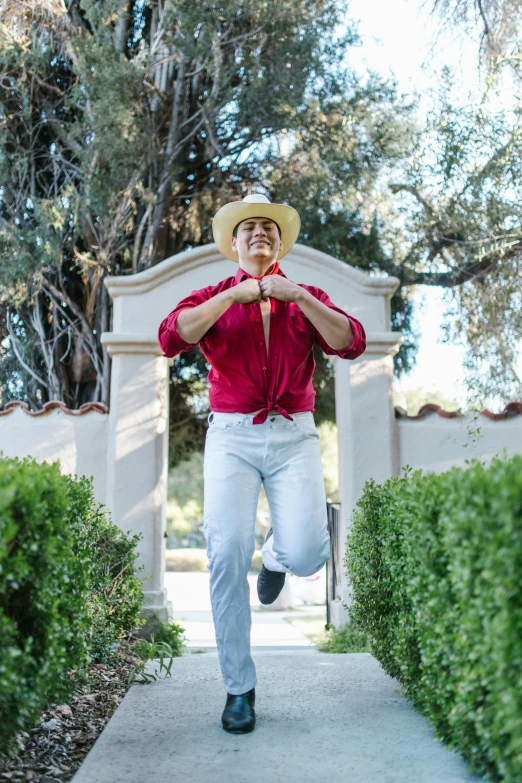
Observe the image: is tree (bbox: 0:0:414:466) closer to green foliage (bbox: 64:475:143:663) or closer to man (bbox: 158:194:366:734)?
green foliage (bbox: 64:475:143:663)

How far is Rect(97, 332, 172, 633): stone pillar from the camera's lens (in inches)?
238

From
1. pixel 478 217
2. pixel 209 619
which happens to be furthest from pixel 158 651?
pixel 209 619

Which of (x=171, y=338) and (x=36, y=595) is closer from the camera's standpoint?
(x=36, y=595)

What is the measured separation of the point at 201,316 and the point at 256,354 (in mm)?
353

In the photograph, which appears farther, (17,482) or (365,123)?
(365,123)

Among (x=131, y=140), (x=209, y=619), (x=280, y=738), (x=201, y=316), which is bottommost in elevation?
(x=209, y=619)

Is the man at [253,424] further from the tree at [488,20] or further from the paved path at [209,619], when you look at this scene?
the tree at [488,20]

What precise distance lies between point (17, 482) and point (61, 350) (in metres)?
6.80

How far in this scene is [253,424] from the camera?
3090 mm

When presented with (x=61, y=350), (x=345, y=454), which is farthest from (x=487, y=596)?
(x=61, y=350)

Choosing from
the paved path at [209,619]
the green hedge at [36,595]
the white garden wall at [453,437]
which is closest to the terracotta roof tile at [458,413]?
the white garden wall at [453,437]

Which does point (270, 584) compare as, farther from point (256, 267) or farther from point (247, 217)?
point (247, 217)

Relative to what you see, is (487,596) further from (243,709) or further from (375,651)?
(375,651)

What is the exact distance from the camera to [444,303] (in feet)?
26.9
